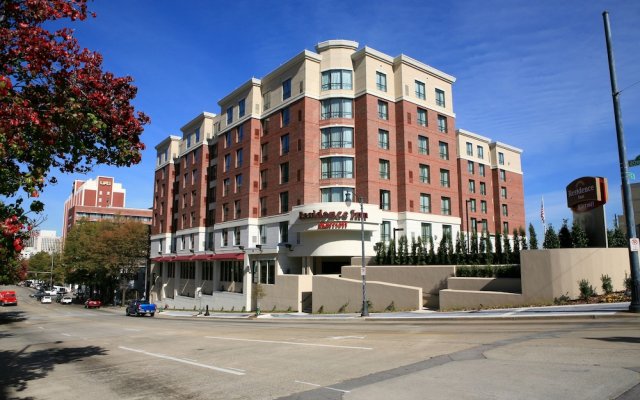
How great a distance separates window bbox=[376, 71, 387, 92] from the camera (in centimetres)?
4509

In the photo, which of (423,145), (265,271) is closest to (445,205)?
(423,145)

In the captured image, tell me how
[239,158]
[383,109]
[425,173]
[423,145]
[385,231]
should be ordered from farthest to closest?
[239,158] → [423,145] → [425,173] → [383,109] → [385,231]

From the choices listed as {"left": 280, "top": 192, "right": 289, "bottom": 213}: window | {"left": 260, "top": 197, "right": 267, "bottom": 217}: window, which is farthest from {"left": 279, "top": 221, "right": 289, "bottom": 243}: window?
{"left": 260, "top": 197, "right": 267, "bottom": 217}: window

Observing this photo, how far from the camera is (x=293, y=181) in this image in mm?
44562

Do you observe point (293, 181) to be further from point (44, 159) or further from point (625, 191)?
point (44, 159)

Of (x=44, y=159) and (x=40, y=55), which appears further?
(x=44, y=159)

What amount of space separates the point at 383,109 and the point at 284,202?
13936mm

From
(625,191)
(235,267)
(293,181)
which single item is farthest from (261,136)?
(625,191)

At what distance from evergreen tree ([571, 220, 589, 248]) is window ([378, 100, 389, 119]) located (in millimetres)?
24491

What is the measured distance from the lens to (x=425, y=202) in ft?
152

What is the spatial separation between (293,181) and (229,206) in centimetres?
1246

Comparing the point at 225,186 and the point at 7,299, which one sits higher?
the point at 225,186

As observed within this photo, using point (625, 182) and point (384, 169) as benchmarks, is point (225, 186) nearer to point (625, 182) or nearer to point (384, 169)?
point (384, 169)

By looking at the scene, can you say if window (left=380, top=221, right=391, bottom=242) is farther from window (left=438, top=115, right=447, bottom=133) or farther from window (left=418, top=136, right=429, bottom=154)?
window (left=438, top=115, right=447, bottom=133)
